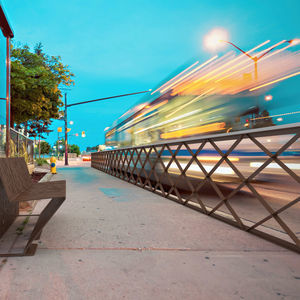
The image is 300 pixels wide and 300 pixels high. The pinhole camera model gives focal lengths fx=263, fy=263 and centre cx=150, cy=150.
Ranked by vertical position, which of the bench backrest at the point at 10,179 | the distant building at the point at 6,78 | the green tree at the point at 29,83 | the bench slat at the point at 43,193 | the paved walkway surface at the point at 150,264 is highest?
the green tree at the point at 29,83

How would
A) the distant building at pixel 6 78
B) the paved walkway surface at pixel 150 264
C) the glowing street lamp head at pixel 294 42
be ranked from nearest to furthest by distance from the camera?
the paved walkway surface at pixel 150 264 → the glowing street lamp head at pixel 294 42 → the distant building at pixel 6 78

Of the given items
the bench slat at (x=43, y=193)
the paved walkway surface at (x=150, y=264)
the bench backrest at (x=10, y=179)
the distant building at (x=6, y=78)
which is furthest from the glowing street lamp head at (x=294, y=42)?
the distant building at (x=6, y=78)

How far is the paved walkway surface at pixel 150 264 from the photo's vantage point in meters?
1.87


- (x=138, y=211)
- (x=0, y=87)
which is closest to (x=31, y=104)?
(x=0, y=87)

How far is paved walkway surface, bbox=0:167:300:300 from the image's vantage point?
6.15 ft

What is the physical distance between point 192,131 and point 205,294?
4.76 meters

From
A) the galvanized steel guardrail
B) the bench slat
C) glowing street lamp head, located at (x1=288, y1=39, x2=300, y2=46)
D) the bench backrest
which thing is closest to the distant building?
the bench backrest

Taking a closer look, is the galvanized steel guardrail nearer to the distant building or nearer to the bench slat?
the bench slat

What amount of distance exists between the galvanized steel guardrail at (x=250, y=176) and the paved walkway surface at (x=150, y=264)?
1.13 feet

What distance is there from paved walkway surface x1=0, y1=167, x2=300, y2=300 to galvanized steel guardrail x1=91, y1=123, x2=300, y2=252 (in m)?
0.35

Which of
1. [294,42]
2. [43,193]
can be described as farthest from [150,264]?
[294,42]

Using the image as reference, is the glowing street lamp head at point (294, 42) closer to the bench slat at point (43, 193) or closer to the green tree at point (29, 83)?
the bench slat at point (43, 193)

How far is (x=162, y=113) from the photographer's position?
7.91 m

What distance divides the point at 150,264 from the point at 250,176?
167 centimetres
